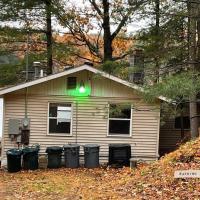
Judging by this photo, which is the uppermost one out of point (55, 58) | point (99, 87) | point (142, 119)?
point (55, 58)

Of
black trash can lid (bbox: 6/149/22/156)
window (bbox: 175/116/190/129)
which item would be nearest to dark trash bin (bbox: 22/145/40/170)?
black trash can lid (bbox: 6/149/22/156)

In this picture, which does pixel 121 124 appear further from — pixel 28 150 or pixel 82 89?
pixel 28 150

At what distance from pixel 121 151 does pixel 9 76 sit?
35.4ft

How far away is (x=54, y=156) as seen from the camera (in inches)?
727

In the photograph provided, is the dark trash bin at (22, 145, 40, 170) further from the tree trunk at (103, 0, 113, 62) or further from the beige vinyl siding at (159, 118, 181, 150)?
the tree trunk at (103, 0, 113, 62)

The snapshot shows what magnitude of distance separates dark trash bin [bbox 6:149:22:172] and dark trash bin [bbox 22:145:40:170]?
0.26 metres

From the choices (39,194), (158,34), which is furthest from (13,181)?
(158,34)

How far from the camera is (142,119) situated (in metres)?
19.3

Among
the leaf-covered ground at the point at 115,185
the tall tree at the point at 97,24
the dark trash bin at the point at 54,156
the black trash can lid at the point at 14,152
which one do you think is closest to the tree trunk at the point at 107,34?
the tall tree at the point at 97,24

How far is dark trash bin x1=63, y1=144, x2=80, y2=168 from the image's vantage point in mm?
18328

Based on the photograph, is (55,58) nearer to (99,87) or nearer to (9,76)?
(9,76)

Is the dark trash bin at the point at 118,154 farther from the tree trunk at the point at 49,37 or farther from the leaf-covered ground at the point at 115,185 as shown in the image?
the tree trunk at the point at 49,37

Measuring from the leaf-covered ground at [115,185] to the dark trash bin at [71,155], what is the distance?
6.03 feet

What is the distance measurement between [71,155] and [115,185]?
623 centimetres
